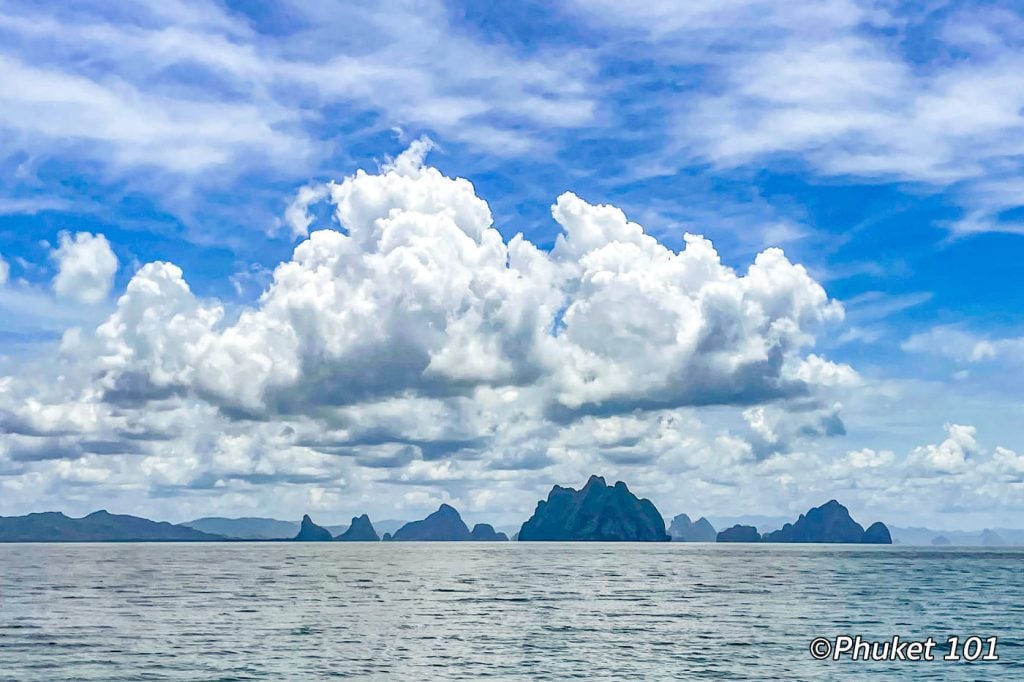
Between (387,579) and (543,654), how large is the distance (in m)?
118

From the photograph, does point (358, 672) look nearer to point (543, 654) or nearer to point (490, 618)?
point (543, 654)

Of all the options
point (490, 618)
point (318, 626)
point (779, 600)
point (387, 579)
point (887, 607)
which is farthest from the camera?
point (387, 579)

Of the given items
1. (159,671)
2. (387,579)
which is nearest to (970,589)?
(387,579)

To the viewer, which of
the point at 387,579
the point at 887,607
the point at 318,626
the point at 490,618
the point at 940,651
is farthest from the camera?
the point at 387,579

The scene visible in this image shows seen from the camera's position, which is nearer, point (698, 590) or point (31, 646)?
point (31, 646)

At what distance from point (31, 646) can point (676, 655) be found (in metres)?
51.7

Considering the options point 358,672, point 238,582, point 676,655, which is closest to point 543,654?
point 676,655

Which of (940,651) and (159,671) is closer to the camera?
(159,671)

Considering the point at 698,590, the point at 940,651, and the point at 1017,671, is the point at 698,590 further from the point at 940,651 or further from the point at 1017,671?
the point at 1017,671

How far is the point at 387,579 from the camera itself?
18525 centimetres

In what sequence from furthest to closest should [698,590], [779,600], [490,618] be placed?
[698,590], [779,600], [490,618]

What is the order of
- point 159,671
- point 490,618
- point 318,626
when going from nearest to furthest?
point 159,671
point 318,626
point 490,618

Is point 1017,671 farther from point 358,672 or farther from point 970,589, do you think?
point 970,589

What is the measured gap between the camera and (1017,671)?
67.1 m
